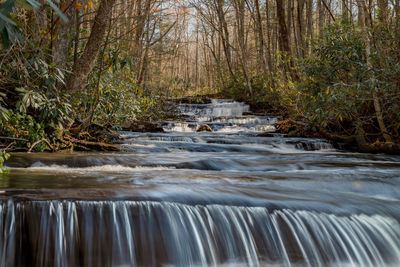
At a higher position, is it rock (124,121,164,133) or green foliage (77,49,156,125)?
green foliage (77,49,156,125)

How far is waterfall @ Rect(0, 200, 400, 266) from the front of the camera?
261 centimetres

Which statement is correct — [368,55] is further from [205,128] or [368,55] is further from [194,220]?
[205,128]

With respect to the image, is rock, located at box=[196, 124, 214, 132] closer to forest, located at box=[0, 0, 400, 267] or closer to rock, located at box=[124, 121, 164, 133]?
rock, located at box=[124, 121, 164, 133]

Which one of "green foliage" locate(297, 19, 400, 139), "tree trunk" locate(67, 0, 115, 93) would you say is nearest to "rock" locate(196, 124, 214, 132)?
"green foliage" locate(297, 19, 400, 139)

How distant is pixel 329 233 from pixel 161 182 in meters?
1.90

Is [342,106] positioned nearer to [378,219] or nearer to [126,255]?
[378,219]

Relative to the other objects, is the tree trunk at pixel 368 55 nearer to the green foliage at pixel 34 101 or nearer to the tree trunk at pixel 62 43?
the tree trunk at pixel 62 43

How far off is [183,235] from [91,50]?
4.56 metres

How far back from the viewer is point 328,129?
395 inches

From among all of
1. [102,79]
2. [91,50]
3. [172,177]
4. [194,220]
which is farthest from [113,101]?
[194,220]

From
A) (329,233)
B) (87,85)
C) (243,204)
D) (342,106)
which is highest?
(87,85)

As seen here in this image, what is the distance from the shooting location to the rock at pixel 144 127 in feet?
35.7

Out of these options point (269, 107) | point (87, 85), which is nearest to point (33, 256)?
point (87, 85)

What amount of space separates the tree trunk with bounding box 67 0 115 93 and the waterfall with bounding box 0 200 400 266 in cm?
411
